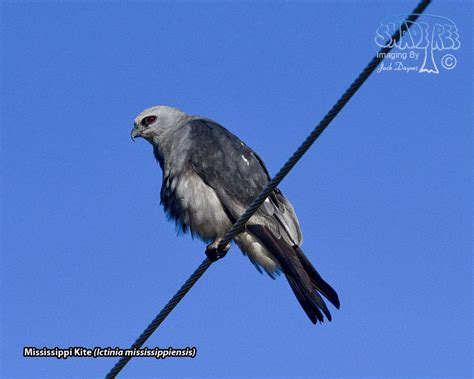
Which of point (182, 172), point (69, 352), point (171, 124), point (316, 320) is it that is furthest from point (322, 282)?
point (171, 124)

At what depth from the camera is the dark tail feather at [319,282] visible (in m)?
5.64

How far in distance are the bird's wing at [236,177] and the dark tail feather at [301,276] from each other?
0.10 m

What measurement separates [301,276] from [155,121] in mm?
2853

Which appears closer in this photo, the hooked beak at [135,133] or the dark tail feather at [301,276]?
the dark tail feather at [301,276]

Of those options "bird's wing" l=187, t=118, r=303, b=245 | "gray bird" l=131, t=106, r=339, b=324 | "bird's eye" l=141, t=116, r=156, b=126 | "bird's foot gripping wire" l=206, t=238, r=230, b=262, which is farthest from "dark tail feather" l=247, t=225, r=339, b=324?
"bird's eye" l=141, t=116, r=156, b=126

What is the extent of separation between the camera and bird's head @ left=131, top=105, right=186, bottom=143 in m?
7.57

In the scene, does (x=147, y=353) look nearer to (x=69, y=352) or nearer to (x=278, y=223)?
(x=69, y=352)

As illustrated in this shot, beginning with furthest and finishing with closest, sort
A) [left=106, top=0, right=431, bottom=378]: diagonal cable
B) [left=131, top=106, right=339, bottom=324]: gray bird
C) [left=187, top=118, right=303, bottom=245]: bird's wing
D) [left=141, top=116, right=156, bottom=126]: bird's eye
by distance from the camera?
[left=141, top=116, right=156, bottom=126]: bird's eye < [left=187, top=118, right=303, bottom=245]: bird's wing < [left=131, top=106, right=339, bottom=324]: gray bird < [left=106, top=0, right=431, bottom=378]: diagonal cable

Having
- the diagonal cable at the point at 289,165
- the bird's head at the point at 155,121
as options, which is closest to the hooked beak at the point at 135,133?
the bird's head at the point at 155,121

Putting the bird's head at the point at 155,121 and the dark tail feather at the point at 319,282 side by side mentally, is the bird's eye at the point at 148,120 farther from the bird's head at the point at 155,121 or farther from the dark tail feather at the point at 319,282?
the dark tail feather at the point at 319,282

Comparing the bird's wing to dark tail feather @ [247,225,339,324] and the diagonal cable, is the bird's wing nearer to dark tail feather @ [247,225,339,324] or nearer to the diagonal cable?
dark tail feather @ [247,225,339,324]

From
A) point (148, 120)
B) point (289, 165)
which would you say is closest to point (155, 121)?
point (148, 120)

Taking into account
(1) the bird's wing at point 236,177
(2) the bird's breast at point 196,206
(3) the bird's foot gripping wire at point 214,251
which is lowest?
(3) the bird's foot gripping wire at point 214,251

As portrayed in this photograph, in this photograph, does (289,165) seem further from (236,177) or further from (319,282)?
(236,177)
